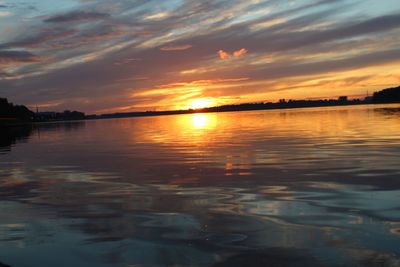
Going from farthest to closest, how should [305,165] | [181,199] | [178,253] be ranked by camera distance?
[305,165] → [181,199] → [178,253]

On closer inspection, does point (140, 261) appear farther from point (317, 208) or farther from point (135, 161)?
point (135, 161)

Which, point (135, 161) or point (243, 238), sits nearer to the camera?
point (243, 238)

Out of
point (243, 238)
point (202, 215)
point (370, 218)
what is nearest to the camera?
point (243, 238)

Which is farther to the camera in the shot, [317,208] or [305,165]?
[305,165]

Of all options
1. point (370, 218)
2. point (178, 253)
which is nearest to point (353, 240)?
point (370, 218)

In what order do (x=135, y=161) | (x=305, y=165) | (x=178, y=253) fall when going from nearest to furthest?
(x=178, y=253) → (x=305, y=165) → (x=135, y=161)

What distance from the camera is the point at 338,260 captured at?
27.5 ft

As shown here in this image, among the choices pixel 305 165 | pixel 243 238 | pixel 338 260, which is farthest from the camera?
pixel 305 165

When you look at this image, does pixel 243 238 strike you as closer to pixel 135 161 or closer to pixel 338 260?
pixel 338 260

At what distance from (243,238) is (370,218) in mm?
3878

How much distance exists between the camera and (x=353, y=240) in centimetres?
956

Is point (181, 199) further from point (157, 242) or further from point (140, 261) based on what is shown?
point (140, 261)

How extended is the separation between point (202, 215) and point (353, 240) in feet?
15.0

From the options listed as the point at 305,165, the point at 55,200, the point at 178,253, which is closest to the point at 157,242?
the point at 178,253
